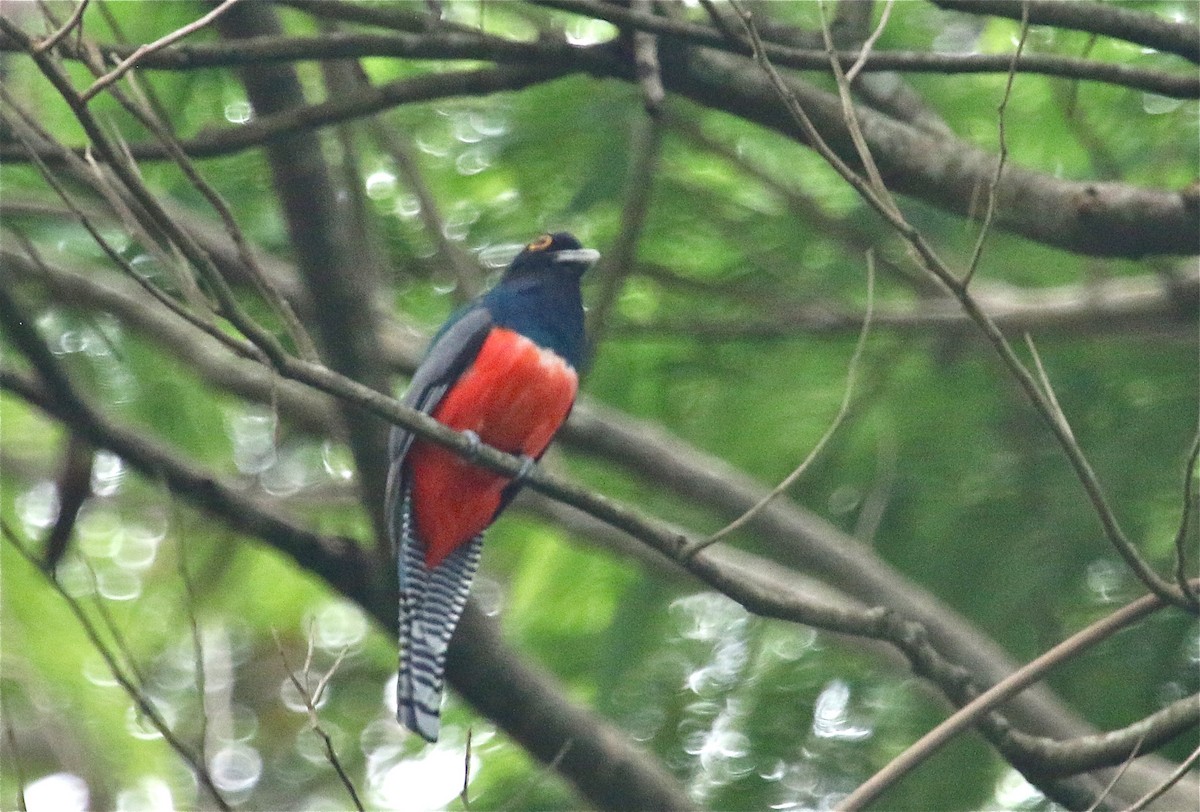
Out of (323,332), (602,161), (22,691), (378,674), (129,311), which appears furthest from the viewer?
(378,674)

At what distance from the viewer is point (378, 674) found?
23.8 feet

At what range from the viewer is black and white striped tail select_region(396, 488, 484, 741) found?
4828mm

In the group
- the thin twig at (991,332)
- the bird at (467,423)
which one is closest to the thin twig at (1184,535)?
the thin twig at (991,332)

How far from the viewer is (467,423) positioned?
5156mm

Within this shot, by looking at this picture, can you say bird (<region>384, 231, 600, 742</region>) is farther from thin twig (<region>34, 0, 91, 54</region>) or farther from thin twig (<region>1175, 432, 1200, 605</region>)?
thin twig (<region>1175, 432, 1200, 605</region>)

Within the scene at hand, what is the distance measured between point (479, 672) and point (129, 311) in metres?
1.75

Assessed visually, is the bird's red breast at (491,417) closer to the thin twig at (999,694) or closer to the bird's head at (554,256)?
the bird's head at (554,256)

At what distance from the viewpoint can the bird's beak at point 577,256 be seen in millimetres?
5375

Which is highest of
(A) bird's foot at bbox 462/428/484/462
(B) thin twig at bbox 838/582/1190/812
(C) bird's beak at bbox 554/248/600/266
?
(A) bird's foot at bbox 462/428/484/462

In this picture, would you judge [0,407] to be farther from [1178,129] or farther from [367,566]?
[1178,129]

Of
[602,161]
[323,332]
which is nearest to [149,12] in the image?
[323,332]

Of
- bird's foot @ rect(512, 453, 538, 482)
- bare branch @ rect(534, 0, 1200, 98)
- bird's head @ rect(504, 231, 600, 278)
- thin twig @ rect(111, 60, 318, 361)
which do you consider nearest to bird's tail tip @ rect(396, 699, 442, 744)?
bird's foot @ rect(512, 453, 538, 482)

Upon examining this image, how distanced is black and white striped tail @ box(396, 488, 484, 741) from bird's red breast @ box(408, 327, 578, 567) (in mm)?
82

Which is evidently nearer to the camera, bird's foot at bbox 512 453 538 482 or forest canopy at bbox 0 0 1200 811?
bird's foot at bbox 512 453 538 482
